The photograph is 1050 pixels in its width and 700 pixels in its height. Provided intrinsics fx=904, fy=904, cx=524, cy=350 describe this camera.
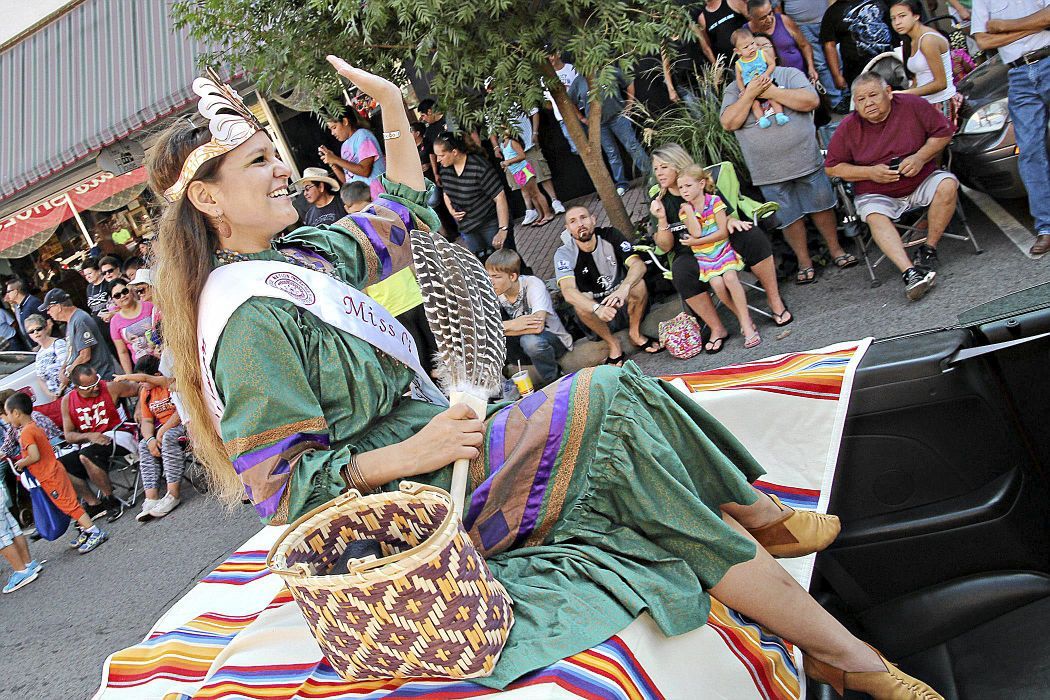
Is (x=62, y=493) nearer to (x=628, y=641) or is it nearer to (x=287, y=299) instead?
(x=287, y=299)

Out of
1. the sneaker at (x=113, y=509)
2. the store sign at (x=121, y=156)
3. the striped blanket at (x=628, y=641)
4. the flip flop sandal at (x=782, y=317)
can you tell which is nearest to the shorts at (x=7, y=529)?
the sneaker at (x=113, y=509)

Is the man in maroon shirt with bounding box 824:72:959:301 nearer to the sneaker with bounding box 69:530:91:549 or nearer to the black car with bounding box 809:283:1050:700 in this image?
the black car with bounding box 809:283:1050:700

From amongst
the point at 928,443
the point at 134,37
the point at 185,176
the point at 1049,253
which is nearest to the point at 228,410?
the point at 185,176

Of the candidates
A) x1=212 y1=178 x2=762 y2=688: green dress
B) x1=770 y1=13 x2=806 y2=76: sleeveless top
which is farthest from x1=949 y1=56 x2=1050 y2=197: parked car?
x1=212 y1=178 x2=762 y2=688: green dress

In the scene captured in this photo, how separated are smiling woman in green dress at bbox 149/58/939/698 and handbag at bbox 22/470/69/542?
634 cm

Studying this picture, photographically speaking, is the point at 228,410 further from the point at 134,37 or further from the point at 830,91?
the point at 134,37

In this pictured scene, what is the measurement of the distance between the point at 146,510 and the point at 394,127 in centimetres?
643

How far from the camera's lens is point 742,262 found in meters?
6.39

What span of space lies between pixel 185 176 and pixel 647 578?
163 centimetres

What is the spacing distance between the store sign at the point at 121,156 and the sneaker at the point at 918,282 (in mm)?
9842

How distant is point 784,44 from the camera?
812 cm

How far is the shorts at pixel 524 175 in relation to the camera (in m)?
10.6

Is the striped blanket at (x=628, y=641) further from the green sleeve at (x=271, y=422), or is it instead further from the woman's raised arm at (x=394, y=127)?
the woman's raised arm at (x=394, y=127)

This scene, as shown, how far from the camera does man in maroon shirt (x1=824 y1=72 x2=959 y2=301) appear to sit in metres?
5.87
